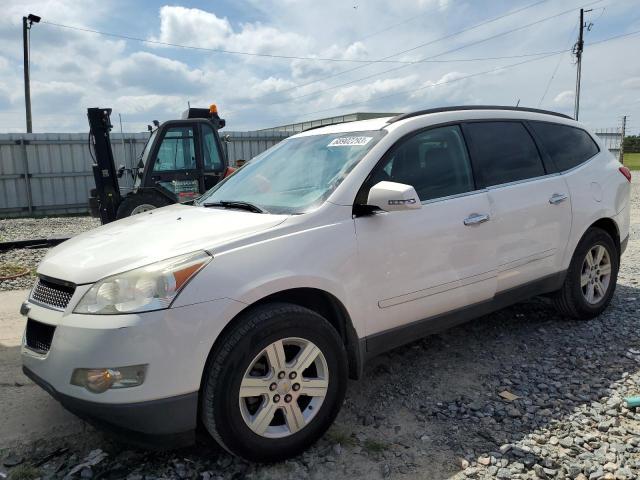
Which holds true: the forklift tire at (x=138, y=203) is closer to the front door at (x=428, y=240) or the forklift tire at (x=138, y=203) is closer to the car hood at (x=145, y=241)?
the car hood at (x=145, y=241)

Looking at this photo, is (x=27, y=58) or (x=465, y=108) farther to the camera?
(x=27, y=58)

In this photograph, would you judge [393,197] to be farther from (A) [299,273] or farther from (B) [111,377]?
(B) [111,377]

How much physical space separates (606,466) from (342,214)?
1888 mm

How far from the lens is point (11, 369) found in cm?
393

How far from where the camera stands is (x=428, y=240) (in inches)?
126

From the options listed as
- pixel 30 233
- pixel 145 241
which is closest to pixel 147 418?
pixel 145 241

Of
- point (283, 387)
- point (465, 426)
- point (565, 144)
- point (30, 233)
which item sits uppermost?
point (565, 144)

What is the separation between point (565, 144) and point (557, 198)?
663 mm

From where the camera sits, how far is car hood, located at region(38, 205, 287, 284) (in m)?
2.52

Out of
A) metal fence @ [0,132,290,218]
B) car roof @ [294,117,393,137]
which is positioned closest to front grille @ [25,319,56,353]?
car roof @ [294,117,393,137]

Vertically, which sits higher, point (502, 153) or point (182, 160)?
point (182, 160)

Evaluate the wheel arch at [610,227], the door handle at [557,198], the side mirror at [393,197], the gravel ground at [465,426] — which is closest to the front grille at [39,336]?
the gravel ground at [465,426]

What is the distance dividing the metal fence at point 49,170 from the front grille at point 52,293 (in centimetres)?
1458

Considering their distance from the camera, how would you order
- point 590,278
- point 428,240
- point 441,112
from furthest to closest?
1. point 590,278
2. point 441,112
3. point 428,240
